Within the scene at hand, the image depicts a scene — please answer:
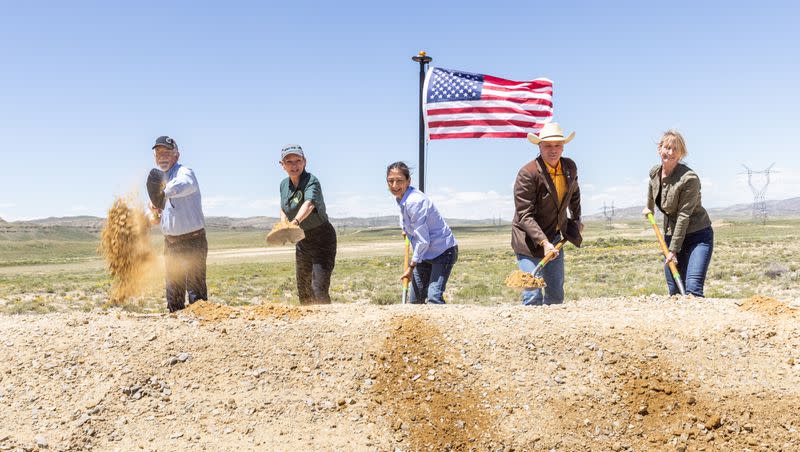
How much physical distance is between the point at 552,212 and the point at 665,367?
1.94 metres

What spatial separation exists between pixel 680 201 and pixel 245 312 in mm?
4836

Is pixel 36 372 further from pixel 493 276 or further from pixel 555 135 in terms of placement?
pixel 493 276

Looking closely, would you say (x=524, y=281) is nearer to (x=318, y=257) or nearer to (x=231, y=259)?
(x=318, y=257)

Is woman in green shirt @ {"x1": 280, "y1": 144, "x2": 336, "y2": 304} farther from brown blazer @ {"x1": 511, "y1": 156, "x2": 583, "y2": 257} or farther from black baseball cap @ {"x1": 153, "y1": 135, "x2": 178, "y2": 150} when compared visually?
brown blazer @ {"x1": 511, "y1": 156, "x2": 583, "y2": 257}

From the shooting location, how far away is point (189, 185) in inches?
251

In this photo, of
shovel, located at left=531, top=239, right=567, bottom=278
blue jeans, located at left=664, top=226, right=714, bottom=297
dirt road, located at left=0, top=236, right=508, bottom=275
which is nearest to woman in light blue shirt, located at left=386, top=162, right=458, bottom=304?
shovel, located at left=531, top=239, right=567, bottom=278

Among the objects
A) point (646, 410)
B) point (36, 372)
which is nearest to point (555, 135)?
point (646, 410)

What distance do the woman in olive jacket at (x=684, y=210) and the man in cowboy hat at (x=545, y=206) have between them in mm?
973

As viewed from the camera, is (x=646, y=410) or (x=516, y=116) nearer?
(x=646, y=410)

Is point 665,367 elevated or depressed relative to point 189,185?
depressed

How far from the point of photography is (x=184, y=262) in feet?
21.5

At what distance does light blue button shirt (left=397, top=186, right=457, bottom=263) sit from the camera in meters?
6.21

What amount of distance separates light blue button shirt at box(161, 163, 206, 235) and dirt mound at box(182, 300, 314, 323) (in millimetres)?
993

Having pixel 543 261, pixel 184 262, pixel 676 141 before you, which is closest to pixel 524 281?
pixel 543 261
